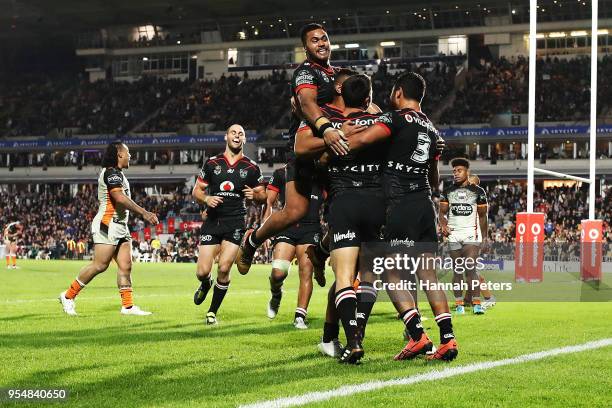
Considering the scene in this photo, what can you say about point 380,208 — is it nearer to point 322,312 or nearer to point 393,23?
point 322,312

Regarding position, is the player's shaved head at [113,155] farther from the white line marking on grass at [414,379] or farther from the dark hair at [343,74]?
the white line marking on grass at [414,379]

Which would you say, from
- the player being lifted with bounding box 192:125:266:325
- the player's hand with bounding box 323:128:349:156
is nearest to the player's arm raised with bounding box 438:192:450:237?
the player being lifted with bounding box 192:125:266:325

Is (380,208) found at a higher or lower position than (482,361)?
higher

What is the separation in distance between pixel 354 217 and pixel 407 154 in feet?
2.39

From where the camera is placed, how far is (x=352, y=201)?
720cm

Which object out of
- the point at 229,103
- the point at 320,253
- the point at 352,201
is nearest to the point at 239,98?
the point at 229,103

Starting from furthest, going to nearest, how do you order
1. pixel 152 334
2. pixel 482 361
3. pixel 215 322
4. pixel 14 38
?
pixel 14 38, pixel 215 322, pixel 152 334, pixel 482 361

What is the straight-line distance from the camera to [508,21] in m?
64.4

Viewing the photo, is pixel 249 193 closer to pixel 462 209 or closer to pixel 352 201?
pixel 462 209

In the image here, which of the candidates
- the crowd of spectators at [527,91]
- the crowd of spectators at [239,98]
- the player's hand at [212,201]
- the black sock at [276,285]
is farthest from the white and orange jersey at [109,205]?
the crowd of spectators at [239,98]

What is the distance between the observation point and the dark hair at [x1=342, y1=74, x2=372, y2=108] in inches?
288

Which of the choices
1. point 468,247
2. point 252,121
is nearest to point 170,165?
point 252,121

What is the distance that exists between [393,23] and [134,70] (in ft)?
76.0

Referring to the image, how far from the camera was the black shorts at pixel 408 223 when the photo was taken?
7367 mm
